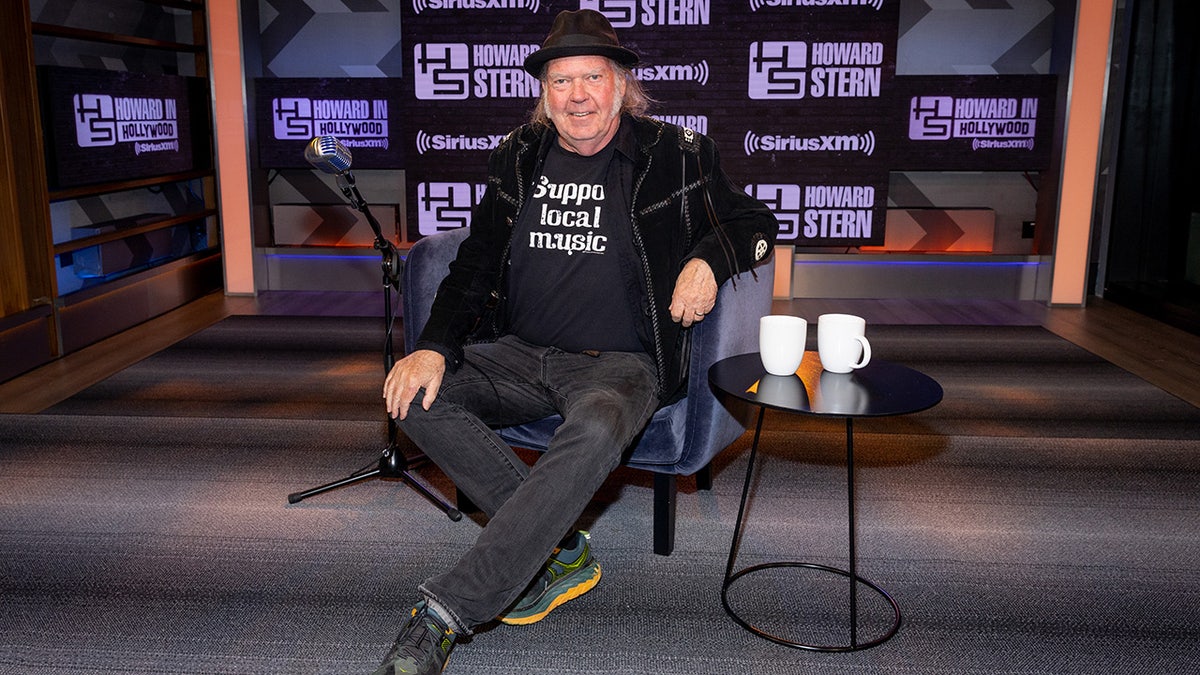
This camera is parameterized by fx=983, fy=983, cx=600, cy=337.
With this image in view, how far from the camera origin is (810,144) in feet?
17.9

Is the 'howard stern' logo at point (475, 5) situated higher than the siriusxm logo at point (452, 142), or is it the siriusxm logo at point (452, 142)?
the 'howard stern' logo at point (475, 5)

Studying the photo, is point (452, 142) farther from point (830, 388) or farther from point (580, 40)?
point (830, 388)

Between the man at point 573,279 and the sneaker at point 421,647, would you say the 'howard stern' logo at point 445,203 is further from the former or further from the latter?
the sneaker at point 421,647

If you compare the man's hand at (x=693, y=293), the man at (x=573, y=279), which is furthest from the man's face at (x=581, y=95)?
the man's hand at (x=693, y=293)

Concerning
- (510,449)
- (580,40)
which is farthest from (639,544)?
(580,40)

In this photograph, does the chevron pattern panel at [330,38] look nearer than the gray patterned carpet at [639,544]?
No

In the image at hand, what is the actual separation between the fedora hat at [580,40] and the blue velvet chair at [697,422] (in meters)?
0.60

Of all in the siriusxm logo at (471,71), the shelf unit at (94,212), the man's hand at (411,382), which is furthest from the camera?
the siriusxm logo at (471,71)

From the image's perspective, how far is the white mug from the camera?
77.9 inches

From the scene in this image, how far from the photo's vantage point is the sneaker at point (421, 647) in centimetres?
174

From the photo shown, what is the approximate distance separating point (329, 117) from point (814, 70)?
2.75 meters

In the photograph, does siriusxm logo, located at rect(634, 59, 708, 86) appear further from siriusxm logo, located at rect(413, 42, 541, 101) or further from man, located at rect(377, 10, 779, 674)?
man, located at rect(377, 10, 779, 674)

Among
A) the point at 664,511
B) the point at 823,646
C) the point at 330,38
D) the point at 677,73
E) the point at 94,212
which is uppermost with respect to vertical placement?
the point at 330,38

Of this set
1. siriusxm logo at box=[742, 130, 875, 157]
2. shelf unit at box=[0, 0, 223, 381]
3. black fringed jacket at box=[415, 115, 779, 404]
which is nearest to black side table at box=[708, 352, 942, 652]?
black fringed jacket at box=[415, 115, 779, 404]
